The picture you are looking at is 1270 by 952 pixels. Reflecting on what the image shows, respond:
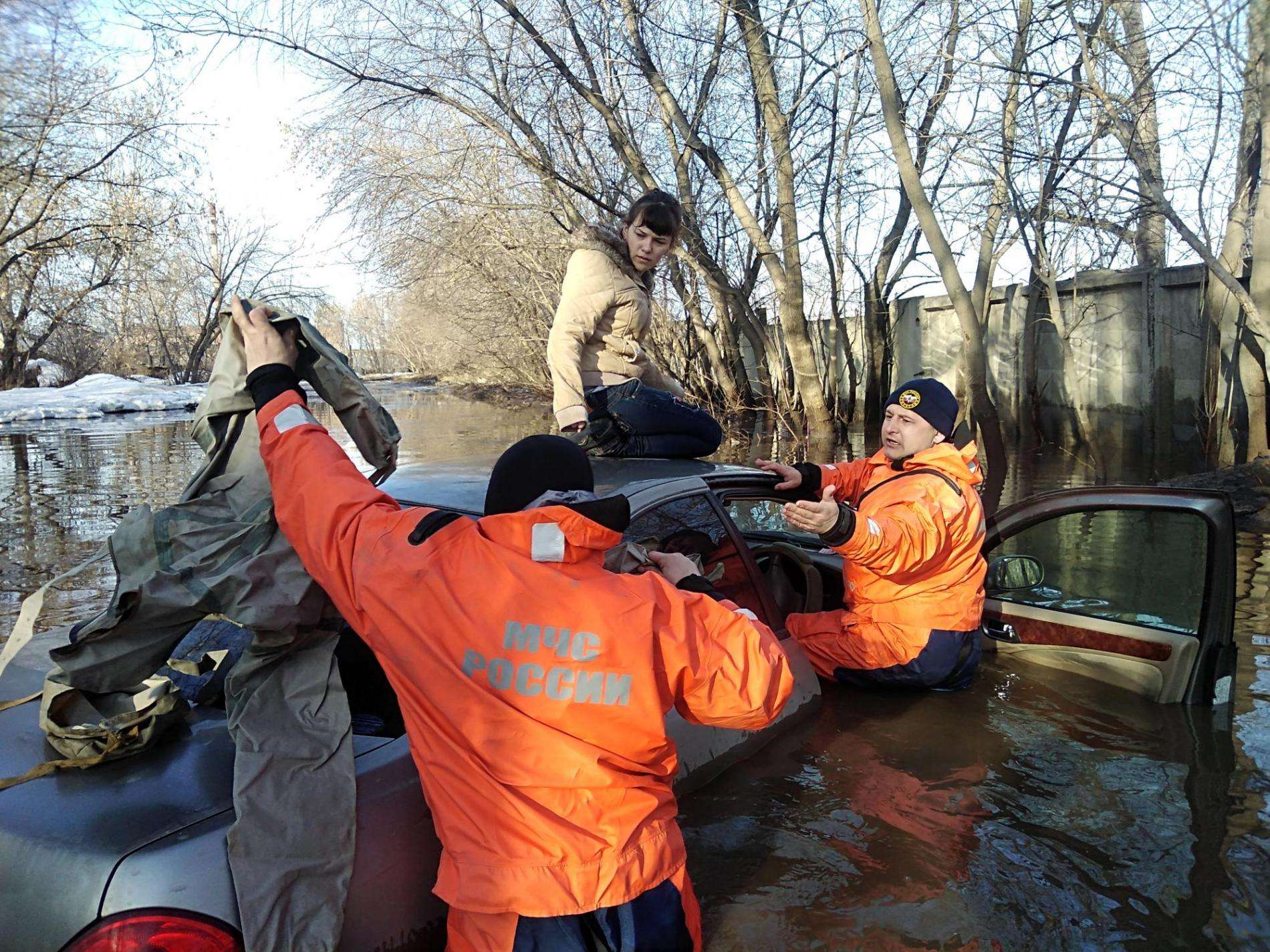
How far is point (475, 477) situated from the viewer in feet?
10.7

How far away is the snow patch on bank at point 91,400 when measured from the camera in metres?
23.3

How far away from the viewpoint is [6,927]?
67.1 inches

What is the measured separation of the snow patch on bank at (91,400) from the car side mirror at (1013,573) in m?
20.1

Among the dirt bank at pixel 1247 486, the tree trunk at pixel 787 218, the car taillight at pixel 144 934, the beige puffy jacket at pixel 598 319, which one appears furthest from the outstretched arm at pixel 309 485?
the tree trunk at pixel 787 218

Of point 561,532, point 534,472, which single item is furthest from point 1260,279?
point 561,532

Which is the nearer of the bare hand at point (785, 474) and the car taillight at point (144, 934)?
the car taillight at point (144, 934)

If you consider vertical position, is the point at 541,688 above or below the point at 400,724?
above

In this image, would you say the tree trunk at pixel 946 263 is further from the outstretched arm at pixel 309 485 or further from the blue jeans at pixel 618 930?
the outstretched arm at pixel 309 485

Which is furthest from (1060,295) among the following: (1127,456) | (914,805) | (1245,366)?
(914,805)

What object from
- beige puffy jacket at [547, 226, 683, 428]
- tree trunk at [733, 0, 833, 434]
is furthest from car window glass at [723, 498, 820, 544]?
tree trunk at [733, 0, 833, 434]

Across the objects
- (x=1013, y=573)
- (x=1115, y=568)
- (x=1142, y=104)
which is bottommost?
(x=1115, y=568)

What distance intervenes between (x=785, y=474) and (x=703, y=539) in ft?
2.42

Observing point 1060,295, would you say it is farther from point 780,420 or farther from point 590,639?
point 590,639

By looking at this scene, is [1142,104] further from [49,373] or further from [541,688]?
[49,373]
